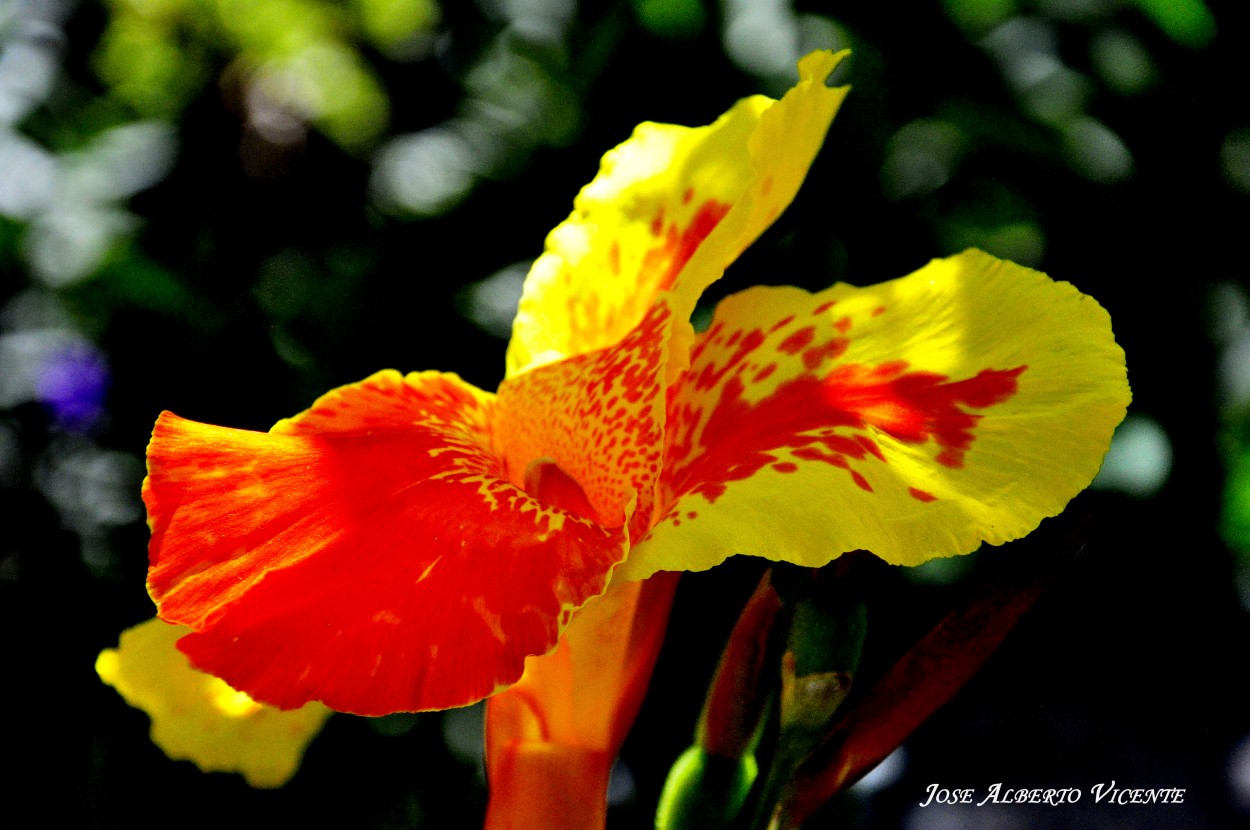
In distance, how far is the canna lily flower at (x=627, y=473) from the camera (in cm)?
38

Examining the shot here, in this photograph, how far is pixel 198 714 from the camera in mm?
564

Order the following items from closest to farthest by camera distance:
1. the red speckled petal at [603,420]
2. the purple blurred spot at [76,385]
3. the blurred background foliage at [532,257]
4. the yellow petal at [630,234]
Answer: the red speckled petal at [603,420] → the yellow petal at [630,234] → the blurred background foliage at [532,257] → the purple blurred spot at [76,385]

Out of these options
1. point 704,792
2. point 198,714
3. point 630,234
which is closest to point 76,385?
point 198,714

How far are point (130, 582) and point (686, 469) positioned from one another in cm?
68

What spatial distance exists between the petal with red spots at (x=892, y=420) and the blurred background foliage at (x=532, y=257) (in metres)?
0.35

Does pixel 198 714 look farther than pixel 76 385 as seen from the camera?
No

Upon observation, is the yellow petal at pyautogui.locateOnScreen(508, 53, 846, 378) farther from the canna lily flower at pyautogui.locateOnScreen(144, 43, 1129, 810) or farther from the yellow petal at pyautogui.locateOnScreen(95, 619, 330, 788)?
the yellow petal at pyautogui.locateOnScreen(95, 619, 330, 788)

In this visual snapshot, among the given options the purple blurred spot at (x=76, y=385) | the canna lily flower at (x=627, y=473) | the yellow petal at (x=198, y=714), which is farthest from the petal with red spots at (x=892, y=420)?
the purple blurred spot at (x=76, y=385)

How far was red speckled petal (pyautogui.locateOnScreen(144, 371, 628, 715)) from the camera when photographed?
362 mm

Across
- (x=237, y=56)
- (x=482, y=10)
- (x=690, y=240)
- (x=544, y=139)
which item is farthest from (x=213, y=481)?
(x=237, y=56)

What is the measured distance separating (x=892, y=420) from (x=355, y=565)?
0.22 metres

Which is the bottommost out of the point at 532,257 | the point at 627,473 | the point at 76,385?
the point at 76,385

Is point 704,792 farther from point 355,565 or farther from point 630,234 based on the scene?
point 630,234

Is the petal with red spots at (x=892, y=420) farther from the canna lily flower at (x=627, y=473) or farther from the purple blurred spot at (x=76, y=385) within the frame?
the purple blurred spot at (x=76, y=385)
